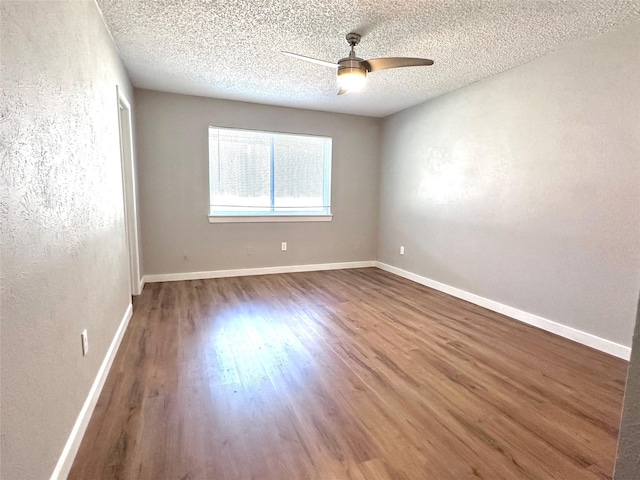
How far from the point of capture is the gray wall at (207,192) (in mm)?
4258

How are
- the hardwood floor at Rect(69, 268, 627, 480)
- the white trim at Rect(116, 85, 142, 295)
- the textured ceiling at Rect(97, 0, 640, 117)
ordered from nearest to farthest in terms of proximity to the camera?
1. the hardwood floor at Rect(69, 268, 627, 480)
2. the textured ceiling at Rect(97, 0, 640, 117)
3. the white trim at Rect(116, 85, 142, 295)

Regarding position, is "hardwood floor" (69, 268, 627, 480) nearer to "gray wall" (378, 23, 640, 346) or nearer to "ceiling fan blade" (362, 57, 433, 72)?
"gray wall" (378, 23, 640, 346)

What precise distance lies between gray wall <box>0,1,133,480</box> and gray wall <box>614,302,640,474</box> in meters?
1.48

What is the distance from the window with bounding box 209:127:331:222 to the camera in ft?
15.1

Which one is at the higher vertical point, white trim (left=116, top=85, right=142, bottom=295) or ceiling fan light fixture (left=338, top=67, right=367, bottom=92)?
ceiling fan light fixture (left=338, top=67, right=367, bottom=92)

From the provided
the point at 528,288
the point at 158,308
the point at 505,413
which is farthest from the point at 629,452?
the point at 158,308

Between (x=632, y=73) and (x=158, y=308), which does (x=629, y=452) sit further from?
(x=158, y=308)

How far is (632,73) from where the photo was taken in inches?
93.0

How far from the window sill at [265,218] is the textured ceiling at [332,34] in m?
1.70

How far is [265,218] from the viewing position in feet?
15.9

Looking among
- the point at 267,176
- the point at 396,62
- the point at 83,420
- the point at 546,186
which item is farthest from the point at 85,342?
the point at 546,186

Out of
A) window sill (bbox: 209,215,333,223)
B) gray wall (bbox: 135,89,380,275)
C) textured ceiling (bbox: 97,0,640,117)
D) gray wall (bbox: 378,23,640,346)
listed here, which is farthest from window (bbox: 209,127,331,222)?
gray wall (bbox: 378,23,640,346)

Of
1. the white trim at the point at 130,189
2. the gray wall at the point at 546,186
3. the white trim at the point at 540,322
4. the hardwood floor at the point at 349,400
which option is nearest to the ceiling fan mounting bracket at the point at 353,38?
the gray wall at the point at 546,186

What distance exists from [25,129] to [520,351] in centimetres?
320
